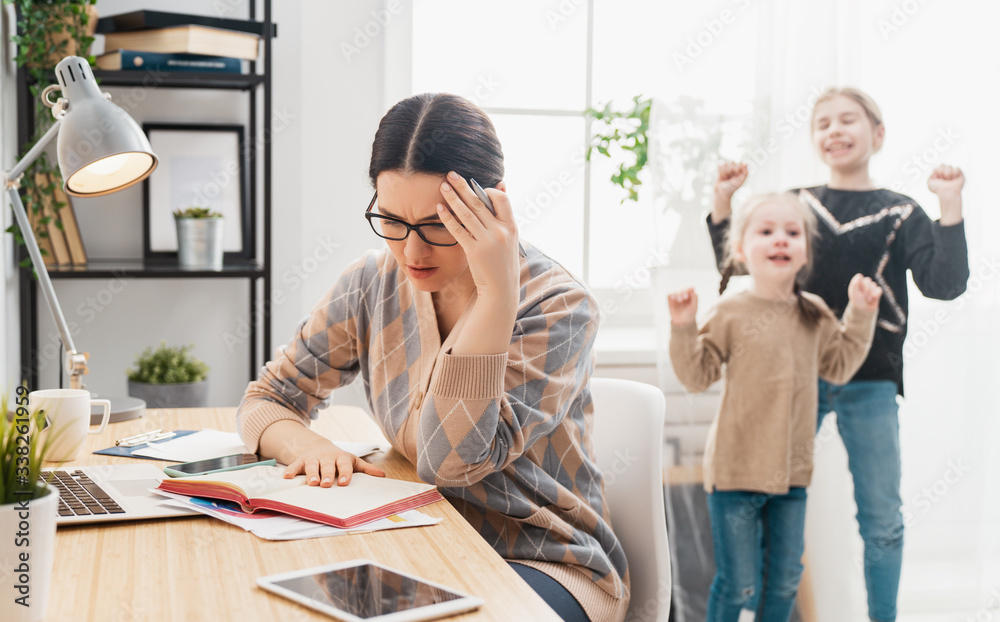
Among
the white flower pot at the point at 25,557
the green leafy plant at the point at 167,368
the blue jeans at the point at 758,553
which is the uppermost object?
the white flower pot at the point at 25,557

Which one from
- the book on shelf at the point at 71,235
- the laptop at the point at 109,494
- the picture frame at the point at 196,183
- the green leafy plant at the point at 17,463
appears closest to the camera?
the green leafy plant at the point at 17,463

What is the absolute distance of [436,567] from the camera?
2.87 ft

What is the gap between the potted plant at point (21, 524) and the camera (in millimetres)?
687

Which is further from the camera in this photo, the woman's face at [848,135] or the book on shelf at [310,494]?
the woman's face at [848,135]

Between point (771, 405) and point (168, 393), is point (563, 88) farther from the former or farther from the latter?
point (168, 393)

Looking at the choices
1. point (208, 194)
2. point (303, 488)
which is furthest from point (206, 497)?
point (208, 194)

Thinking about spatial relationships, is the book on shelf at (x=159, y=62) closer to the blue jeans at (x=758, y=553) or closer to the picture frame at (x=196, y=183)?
the picture frame at (x=196, y=183)

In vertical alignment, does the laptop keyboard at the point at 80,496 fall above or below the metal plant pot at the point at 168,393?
above

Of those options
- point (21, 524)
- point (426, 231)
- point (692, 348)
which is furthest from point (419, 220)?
point (692, 348)

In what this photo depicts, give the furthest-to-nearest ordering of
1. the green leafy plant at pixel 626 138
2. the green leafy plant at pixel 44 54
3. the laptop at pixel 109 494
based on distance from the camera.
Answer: the green leafy plant at pixel 626 138 < the green leafy plant at pixel 44 54 < the laptop at pixel 109 494

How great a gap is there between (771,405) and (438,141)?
1362 mm

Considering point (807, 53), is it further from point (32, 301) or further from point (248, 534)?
point (32, 301)

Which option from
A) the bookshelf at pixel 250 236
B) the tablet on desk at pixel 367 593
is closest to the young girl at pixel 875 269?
the bookshelf at pixel 250 236

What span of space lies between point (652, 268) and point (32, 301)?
5.50 feet
